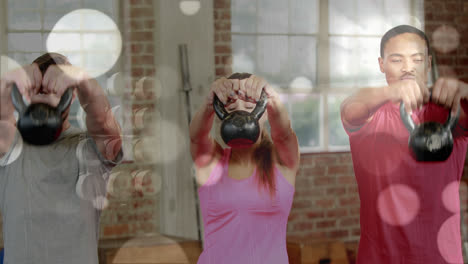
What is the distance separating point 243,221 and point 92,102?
305mm

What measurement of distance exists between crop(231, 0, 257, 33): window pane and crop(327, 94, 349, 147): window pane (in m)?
0.33

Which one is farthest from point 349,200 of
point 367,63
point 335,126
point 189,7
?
point 189,7

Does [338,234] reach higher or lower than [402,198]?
lower

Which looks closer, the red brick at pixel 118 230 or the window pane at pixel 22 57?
the window pane at pixel 22 57

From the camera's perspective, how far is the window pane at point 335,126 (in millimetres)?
1285

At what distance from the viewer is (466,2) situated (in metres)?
1.35

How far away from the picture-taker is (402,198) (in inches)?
30.0

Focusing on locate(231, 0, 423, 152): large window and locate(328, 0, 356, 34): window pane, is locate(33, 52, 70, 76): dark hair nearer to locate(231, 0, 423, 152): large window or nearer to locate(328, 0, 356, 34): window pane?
locate(231, 0, 423, 152): large window

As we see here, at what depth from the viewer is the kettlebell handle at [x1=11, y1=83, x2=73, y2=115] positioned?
1.75 ft

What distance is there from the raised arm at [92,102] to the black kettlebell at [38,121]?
5 centimetres

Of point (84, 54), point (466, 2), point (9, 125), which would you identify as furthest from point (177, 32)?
point (466, 2)

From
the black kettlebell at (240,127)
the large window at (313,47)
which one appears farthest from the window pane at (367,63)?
the black kettlebell at (240,127)

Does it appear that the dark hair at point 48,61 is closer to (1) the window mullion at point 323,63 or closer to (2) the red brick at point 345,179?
(1) the window mullion at point 323,63

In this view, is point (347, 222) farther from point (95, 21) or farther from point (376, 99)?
point (95, 21)
